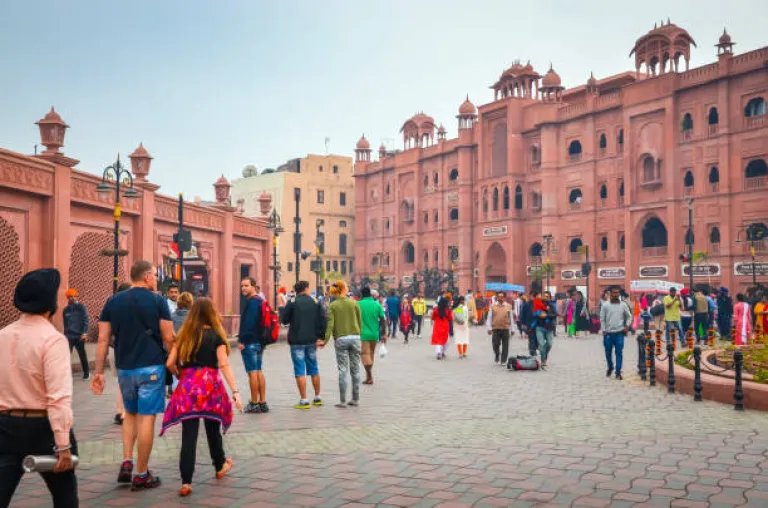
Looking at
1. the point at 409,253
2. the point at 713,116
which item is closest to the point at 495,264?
the point at 409,253

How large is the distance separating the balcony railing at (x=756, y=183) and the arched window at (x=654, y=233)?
614 cm

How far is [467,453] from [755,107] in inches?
1614

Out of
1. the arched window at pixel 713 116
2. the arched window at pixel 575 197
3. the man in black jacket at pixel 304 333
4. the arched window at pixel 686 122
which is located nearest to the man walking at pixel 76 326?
the man in black jacket at pixel 304 333

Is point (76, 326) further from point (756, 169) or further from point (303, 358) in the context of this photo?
point (756, 169)

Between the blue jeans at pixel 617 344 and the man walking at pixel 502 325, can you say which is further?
the man walking at pixel 502 325

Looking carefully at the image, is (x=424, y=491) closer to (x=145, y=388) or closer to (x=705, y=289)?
(x=145, y=388)

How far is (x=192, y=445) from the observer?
17.6 ft

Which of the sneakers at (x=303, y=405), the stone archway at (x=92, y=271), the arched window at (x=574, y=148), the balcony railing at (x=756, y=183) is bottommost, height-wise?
the sneakers at (x=303, y=405)

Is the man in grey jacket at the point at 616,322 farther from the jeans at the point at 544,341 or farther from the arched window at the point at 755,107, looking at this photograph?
the arched window at the point at 755,107

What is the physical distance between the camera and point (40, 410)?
364cm

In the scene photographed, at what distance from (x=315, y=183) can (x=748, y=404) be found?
2651 inches

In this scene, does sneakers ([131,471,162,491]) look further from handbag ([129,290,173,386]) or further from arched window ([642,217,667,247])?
arched window ([642,217,667,247])

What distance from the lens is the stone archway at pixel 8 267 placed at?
15281 mm

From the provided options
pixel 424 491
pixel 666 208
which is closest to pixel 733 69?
pixel 666 208
